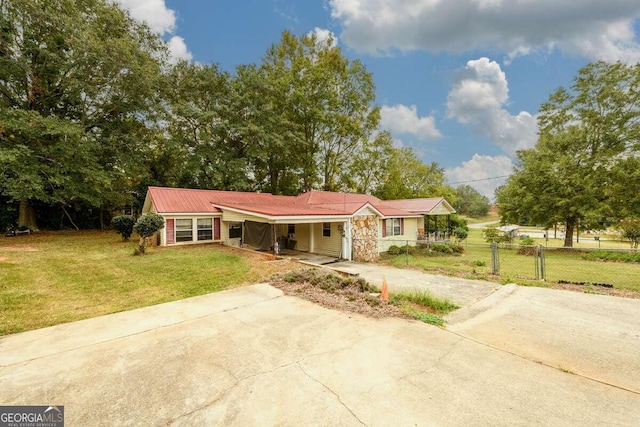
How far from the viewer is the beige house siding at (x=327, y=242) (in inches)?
598

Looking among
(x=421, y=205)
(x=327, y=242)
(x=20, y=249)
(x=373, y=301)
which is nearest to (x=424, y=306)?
(x=373, y=301)

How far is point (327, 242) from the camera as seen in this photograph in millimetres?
15781

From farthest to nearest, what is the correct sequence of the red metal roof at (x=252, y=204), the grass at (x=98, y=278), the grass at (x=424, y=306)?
1. the red metal roof at (x=252, y=204)
2. the grass at (x=98, y=278)
3. the grass at (x=424, y=306)

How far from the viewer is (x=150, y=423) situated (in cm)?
283

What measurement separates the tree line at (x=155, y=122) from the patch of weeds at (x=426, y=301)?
67.0 feet

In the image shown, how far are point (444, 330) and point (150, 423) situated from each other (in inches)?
188

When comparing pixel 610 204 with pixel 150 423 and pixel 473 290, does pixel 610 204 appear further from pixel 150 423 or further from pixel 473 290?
pixel 150 423

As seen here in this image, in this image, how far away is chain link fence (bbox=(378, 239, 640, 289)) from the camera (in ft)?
31.2

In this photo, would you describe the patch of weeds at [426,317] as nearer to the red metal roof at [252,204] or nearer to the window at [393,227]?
the red metal roof at [252,204]

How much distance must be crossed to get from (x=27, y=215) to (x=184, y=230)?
13572 millimetres

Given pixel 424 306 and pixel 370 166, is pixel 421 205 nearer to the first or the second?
pixel 370 166

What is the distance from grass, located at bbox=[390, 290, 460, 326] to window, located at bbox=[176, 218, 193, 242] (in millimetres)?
13261

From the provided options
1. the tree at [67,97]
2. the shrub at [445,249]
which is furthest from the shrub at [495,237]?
the tree at [67,97]

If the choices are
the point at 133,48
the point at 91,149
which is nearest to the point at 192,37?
the point at 133,48
